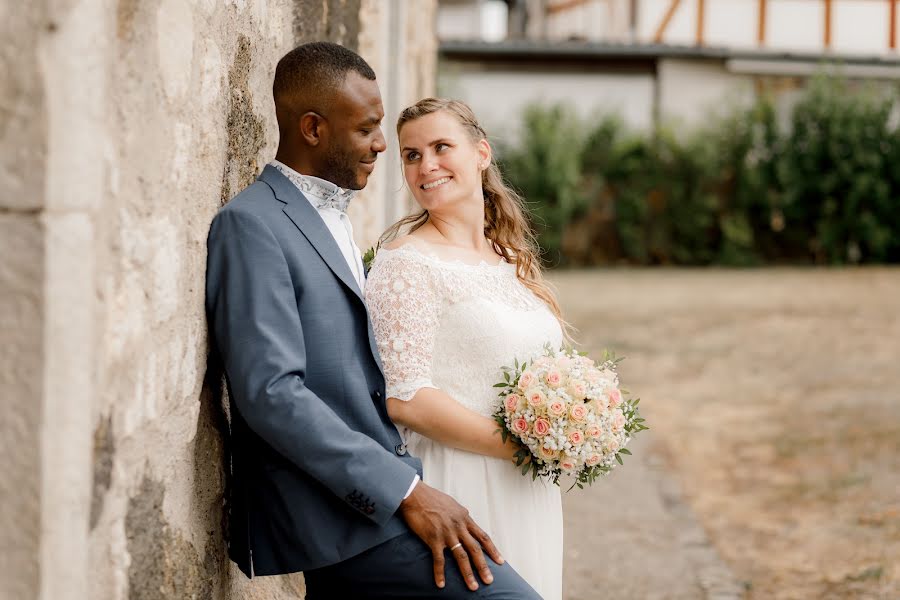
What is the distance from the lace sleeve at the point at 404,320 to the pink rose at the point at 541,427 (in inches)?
9.7

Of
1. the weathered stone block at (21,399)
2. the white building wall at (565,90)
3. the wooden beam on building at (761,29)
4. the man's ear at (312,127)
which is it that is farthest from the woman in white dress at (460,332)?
the wooden beam on building at (761,29)

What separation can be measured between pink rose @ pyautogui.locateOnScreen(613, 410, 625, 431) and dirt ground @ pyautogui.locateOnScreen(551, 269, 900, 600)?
1927 mm

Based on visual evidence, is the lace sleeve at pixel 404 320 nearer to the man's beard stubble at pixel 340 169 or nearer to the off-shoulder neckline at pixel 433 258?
the off-shoulder neckline at pixel 433 258

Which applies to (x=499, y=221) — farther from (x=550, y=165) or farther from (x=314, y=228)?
(x=550, y=165)

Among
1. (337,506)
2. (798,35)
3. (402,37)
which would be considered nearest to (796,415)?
(402,37)

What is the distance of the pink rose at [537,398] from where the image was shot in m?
2.36

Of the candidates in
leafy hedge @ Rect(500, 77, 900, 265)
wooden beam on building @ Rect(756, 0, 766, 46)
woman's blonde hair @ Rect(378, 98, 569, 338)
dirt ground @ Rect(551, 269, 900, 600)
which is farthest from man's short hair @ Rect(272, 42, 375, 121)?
wooden beam on building @ Rect(756, 0, 766, 46)

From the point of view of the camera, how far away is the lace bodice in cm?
236

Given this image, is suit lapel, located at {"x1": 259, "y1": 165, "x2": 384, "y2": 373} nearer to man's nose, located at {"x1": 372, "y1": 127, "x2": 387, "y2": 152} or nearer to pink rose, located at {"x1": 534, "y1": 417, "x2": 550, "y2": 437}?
man's nose, located at {"x1": 372, "y1": 127, "x2": 387, "y2": 152}

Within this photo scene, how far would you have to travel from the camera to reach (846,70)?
1880cm

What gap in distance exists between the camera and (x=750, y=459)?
690 centimetres

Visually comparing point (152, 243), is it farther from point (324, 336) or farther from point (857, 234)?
point (857, 234)

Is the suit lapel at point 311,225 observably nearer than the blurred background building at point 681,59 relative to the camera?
Yes

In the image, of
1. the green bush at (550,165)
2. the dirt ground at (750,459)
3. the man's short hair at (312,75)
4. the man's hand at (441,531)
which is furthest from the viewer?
the green bush at (550,165)
